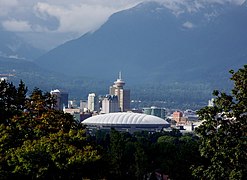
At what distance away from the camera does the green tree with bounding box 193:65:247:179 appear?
17.4 meters

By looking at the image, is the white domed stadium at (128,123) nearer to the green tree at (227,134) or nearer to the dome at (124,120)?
the dome at (124,120)

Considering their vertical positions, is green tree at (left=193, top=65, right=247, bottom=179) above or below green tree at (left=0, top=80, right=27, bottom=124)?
below

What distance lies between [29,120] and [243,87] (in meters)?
11.4

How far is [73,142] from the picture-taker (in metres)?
24.5

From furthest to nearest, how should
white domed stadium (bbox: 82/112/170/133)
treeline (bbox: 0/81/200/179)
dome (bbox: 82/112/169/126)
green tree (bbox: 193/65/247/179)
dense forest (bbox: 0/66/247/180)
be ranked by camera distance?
dome (bbox: 82/112/169/126) → white domed stadium (bbox: 82/112/170/133) → treeline (bbox: 0/81/200/179) → dense forest (bbox: 0/66/247/180) → green tree (bbox: 193/65/247/179)

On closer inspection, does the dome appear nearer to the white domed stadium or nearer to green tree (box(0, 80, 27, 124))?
the white domed stadium

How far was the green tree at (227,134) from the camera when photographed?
17.4 m

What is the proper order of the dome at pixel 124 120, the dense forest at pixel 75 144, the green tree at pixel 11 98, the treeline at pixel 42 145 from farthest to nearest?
the dome at pixel 124 120 → the green tree at pixel 11 98 → the treeline at pixel 42 145 → the dense forest at pixel 75 144

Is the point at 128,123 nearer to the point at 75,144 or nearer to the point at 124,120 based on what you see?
the point at 124,120

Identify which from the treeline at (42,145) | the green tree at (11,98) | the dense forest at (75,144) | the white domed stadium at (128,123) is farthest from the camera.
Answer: the white domed stadium at (128,123)

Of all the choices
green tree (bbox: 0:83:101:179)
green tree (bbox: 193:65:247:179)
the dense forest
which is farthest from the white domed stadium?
green tree (bbox: 193:65:247:179)

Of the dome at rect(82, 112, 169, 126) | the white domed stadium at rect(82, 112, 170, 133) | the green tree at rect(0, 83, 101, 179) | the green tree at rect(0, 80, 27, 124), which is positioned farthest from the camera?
the dome at rect(82, 112, 169, 126)

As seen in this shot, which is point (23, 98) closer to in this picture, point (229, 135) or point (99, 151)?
point (99, 151)

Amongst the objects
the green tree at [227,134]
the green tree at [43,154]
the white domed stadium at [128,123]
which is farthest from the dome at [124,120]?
the green tree at [227,134]
